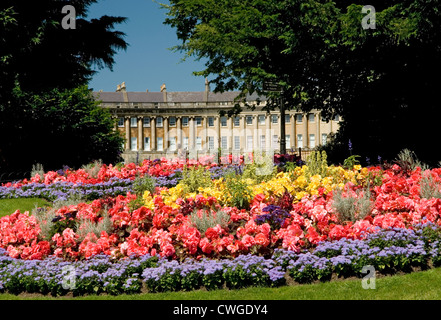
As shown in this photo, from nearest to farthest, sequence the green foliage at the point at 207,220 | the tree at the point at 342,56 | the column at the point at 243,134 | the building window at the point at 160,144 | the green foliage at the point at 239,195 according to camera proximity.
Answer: the green foliage at the point at 207,220
the green foliage at the point at 239,195
the tree at the point at 342,56
the column at the point at 243,134
the building window at the point at 160,144

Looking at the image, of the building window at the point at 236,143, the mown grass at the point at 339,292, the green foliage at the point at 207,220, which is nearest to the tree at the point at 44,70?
the green foliage at the point at 207,220

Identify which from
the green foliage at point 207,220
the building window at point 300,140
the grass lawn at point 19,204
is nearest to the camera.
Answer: the green foliage at point 207,220

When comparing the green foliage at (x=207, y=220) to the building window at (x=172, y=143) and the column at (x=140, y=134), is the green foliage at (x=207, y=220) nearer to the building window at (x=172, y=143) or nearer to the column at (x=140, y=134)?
the building window at (x=172, y=143)

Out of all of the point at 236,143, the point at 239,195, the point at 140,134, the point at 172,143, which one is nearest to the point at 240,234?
the point at 239,195

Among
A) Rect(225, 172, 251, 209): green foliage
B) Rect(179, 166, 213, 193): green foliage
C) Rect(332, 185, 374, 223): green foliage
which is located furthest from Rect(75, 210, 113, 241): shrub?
Rect(332, 185, 374, 223): green foliage

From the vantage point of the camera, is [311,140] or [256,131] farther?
[256,131]

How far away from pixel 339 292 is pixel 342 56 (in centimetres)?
1231

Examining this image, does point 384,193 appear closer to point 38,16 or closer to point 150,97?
point 38,16

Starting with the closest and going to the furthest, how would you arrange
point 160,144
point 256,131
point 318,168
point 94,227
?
1. point 94,227
2. point 318,168
3. point 256,131
4. point 160,144

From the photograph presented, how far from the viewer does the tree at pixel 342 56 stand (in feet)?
50.2

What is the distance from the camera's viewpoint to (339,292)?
Answer: 627 cm

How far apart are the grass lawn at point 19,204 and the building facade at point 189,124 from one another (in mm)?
64643

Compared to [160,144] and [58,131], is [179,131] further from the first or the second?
[58,131]

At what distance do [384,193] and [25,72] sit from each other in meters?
15.5
